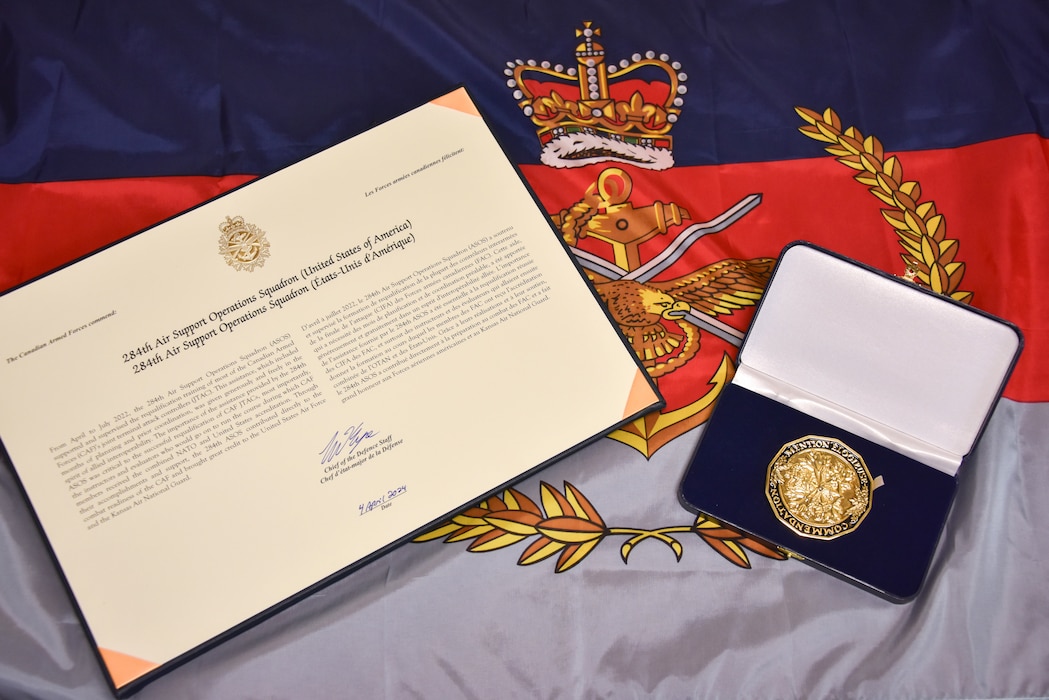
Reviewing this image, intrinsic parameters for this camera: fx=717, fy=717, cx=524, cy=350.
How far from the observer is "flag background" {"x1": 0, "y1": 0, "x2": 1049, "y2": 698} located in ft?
2.69

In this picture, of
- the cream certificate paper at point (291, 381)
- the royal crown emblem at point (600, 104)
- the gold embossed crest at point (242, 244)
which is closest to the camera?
the cream certificate paper at point (291, 381)

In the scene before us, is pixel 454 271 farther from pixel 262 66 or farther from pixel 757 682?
pixel 757 682

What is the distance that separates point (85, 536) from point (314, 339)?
34 centimetres

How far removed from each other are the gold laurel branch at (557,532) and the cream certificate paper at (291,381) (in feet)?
0.13

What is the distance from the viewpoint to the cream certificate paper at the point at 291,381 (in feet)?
2.68

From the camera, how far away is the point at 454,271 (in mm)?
925

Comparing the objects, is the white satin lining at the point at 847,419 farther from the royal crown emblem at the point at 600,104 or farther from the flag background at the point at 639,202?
the royal crown emblem at the point at 600,104

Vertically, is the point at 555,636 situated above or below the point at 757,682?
above

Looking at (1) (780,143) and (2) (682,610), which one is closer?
(2) (682,610)

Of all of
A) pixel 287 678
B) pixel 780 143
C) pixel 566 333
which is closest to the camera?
pixel 287 678

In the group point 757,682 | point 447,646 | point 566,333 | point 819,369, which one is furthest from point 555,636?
point 819,369
